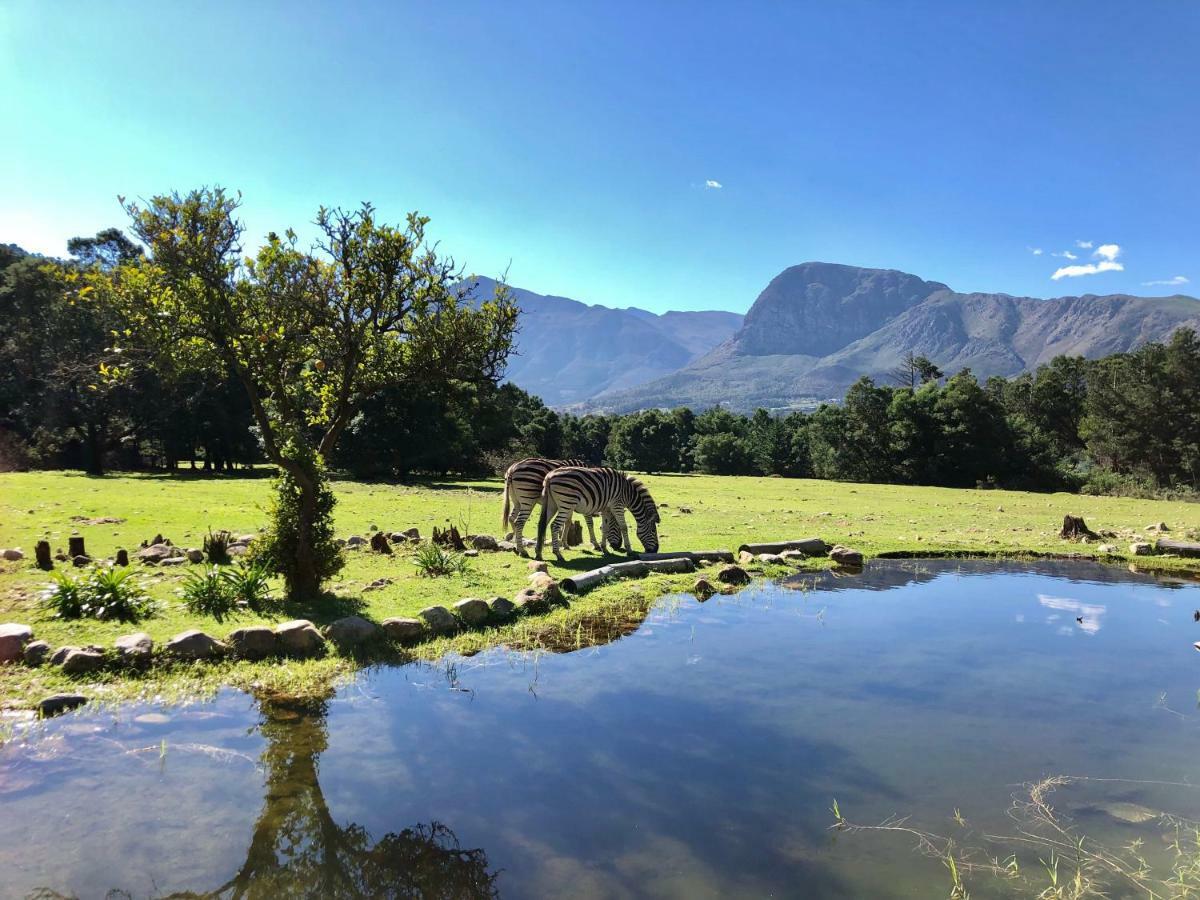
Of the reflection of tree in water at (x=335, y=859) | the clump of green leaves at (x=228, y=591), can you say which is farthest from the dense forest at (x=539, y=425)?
the reflection of tree in water at (x=335, y=859)

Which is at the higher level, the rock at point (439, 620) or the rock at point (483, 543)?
the rock at point (483, 543)

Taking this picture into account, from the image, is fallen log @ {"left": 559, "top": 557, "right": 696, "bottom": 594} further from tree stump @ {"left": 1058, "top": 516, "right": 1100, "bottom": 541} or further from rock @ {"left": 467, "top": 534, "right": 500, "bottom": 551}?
tree stump @ {"left": 1058, "top": 516, "right": 1100, "bottom": 541}

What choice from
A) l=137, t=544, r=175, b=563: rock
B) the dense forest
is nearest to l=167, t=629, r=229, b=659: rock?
l=137, t=544, r=175, b=563: rock

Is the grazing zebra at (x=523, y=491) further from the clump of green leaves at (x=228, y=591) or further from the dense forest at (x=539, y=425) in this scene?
the dense forest at (x=539, y=425)

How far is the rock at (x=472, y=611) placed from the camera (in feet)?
43.2

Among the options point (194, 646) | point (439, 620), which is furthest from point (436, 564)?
point (194, 646)

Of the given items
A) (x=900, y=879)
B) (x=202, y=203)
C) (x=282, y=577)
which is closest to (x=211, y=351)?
(x=202, y=203)

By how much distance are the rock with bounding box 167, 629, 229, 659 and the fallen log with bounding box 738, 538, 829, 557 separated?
1454 cm

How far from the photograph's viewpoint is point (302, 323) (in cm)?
1307

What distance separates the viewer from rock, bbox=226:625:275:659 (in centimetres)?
1079

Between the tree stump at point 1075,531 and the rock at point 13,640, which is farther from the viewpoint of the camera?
the tree stump at point 1075,531

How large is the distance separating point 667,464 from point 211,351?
79.5m

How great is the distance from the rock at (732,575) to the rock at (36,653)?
1351 centimetres

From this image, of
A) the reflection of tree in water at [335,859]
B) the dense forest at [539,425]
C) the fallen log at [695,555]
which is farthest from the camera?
the dense forest at [539,425]
